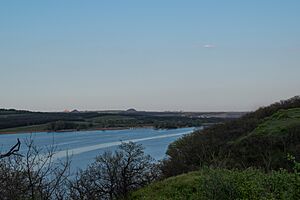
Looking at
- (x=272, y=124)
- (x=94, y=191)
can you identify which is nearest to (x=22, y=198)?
(x=94, y=191)

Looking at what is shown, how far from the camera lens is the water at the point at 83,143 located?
2462 cm

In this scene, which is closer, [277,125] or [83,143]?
[277,125]

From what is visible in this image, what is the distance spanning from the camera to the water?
80.8 feet

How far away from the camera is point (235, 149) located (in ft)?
73.9

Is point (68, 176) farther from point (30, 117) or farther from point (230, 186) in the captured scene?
point (30, 117)

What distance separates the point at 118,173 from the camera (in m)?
19.1

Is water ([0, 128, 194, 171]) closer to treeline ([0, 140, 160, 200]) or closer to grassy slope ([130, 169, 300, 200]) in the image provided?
treeline ([0, 140, 160, 200])

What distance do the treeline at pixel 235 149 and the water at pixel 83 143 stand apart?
209 inches

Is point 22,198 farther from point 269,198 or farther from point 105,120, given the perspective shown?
point 105,120

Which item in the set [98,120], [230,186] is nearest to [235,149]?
[230,186]

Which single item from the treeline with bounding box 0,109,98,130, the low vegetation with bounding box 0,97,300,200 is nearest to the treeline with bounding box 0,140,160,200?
the low vegetation with bounding box 0,97,300,200

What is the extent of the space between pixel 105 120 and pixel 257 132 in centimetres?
4790

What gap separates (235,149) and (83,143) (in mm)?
24167

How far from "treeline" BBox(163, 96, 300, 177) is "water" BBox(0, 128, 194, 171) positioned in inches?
209
